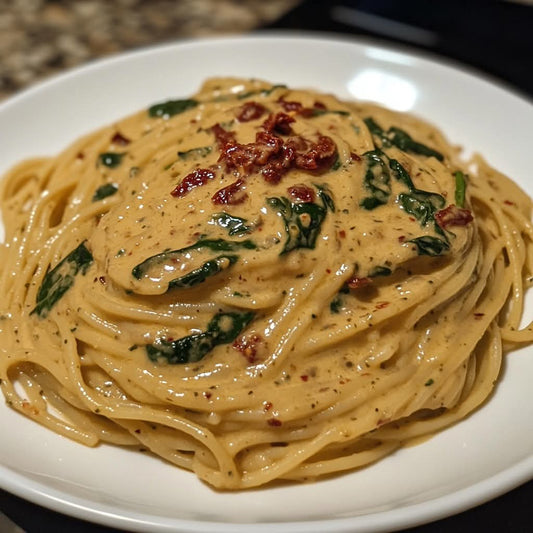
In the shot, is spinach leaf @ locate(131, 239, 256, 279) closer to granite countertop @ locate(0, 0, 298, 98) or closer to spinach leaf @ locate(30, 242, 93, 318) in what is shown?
spinach leaf @ locate(30, 242, 93, 318)

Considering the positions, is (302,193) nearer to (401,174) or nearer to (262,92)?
(401,174)

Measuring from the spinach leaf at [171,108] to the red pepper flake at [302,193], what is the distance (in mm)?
1336

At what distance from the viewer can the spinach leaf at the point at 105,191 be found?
3.70m

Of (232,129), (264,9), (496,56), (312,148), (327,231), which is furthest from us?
(264,9)

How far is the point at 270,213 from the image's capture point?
302 cm

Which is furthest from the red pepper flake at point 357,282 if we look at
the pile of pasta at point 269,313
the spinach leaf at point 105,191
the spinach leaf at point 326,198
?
the spinach leaf at point 105,191

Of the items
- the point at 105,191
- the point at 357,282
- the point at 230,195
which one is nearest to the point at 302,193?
the point at 230,195

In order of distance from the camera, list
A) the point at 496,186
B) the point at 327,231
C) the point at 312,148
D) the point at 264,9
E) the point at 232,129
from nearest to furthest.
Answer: the point at 327,231 → the point at 312,148 → the point at 232,129 → the point at 496,186 → the point at 264,9

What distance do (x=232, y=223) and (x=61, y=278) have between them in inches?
36.5

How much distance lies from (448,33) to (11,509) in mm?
5328

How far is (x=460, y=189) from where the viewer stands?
133 inches

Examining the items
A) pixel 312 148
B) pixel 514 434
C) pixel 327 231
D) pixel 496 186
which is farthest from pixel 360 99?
pixel 514 434

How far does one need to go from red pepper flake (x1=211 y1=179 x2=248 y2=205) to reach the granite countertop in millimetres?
4190

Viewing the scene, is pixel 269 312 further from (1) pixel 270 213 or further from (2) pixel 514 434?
(2) pixel 514 434
